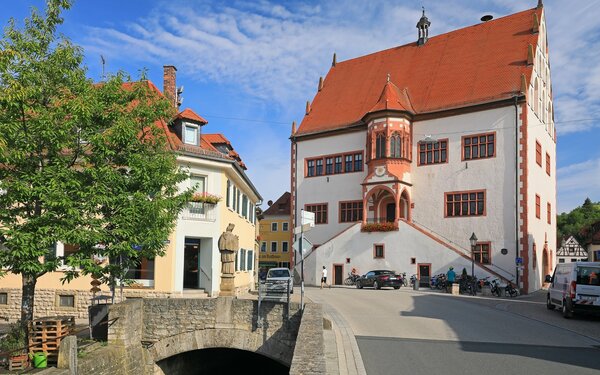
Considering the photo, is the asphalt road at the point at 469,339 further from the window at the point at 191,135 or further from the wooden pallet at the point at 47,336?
the window at the point at 191,135

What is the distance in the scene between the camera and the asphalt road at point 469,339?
35.3 ft

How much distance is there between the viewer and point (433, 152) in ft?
132

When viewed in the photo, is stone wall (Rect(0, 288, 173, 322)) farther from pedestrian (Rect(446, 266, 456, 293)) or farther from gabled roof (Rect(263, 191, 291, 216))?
gabled roof (Rect(263, 191, 291, 216))

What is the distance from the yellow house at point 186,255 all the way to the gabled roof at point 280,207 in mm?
45884

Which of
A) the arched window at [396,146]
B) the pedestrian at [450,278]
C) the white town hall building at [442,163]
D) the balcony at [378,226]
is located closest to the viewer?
the pedestrian at [450,278]

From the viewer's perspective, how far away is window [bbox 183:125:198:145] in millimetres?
26656

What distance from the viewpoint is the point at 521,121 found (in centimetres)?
3597

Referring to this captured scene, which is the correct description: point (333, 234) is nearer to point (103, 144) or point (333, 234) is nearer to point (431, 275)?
point (431, 275)

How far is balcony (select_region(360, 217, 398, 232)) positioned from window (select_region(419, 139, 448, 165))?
16.7ft

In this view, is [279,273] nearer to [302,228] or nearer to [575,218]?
[302,228]

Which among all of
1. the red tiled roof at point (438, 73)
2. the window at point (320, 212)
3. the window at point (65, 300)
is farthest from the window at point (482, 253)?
the window at point (65, 300)

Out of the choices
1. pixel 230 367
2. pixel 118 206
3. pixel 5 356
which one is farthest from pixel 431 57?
pixel 5 356

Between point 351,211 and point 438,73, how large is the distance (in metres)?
12.5

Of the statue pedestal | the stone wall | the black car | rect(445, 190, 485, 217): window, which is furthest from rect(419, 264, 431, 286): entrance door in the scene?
the statue pedestal
